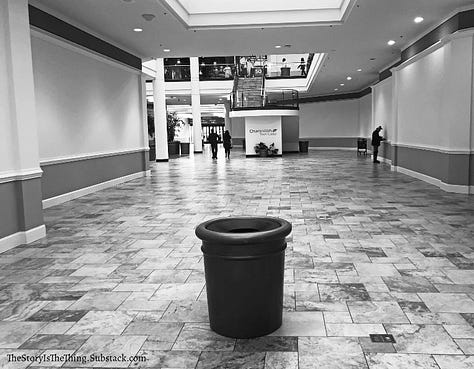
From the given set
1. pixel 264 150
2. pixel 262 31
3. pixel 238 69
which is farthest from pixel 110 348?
pixel 238 69

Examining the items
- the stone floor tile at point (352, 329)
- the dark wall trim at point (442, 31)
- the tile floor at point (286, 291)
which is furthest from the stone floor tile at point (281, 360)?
the dark wall trim at point (442, 31)

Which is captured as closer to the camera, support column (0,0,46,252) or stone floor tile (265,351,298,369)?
stone floor tile (265,351,298,369)

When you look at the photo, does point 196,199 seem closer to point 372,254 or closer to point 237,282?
point 372,254

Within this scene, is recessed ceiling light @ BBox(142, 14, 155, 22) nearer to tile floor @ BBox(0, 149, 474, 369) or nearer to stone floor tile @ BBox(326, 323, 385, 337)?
tile floor @ BBox(0, 149, 474, 369)

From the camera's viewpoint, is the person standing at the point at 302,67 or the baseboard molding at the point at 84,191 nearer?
the baseboard molding at the point at 84,191

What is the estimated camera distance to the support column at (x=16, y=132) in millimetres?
6352

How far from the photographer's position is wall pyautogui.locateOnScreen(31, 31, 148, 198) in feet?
32.1

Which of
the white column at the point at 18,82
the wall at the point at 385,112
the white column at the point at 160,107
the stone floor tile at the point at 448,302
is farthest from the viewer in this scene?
the white column at the point at 160,107

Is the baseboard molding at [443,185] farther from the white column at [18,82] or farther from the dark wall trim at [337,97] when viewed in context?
the dark wall trim at [337,97]

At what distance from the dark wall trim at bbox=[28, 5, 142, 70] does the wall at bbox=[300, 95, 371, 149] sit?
19652 mm

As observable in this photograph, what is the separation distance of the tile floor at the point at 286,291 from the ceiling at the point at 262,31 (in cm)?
422

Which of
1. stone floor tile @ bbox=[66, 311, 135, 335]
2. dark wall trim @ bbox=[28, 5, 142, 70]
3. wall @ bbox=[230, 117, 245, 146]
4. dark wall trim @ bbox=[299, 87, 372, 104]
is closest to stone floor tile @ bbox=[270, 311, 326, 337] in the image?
stone floor tile @ bbox=[66, 311, 135, 335]

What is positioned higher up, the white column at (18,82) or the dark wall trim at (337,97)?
the dark wall trim at (337,97)

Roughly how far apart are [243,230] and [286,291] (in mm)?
1184
